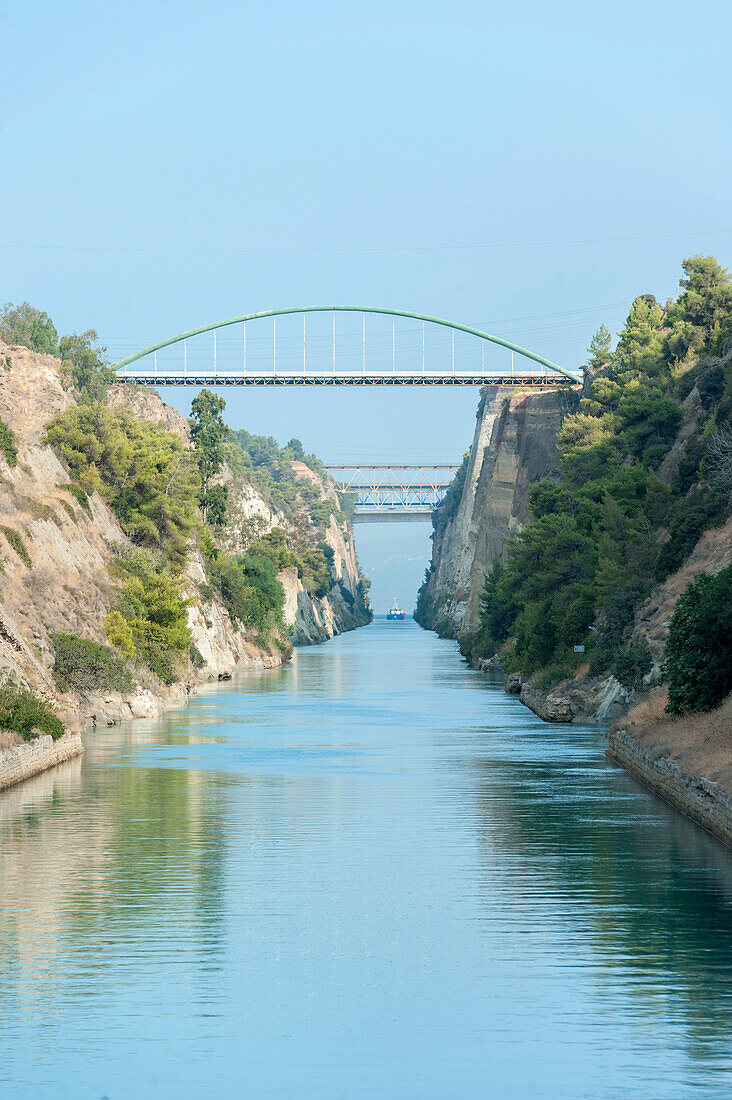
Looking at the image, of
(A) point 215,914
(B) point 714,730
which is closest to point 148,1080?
(A) point 215,914

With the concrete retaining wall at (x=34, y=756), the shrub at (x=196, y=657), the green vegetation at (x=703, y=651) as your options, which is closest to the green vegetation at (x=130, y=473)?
the shrub at (x=196, y=657)

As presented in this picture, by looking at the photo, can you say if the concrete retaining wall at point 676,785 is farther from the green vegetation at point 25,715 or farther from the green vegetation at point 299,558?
the green vegetation at point 299,558

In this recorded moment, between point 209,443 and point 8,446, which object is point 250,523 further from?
point 8,446

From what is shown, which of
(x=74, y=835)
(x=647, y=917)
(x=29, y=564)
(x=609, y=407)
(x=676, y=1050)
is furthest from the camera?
(x=609, y=407)

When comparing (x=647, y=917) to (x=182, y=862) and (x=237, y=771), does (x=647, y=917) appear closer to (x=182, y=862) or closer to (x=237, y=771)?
(x=182, y=862)

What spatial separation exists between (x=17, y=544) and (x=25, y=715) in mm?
16235

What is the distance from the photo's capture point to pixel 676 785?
27828mm

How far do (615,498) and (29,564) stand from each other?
2537 centimetres

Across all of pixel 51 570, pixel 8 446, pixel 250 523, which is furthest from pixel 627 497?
pixel 250 523

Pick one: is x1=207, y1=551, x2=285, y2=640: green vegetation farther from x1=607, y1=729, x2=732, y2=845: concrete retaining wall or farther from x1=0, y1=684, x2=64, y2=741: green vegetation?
x1=607, y1=729, x2=732, y2=845: concrete retaining wall

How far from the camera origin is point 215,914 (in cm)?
1798

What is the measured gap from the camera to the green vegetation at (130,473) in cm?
7000

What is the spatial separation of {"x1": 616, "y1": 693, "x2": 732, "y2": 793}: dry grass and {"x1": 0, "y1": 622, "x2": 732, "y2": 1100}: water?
117 centimetres

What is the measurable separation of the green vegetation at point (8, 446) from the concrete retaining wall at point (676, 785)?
28671mm
